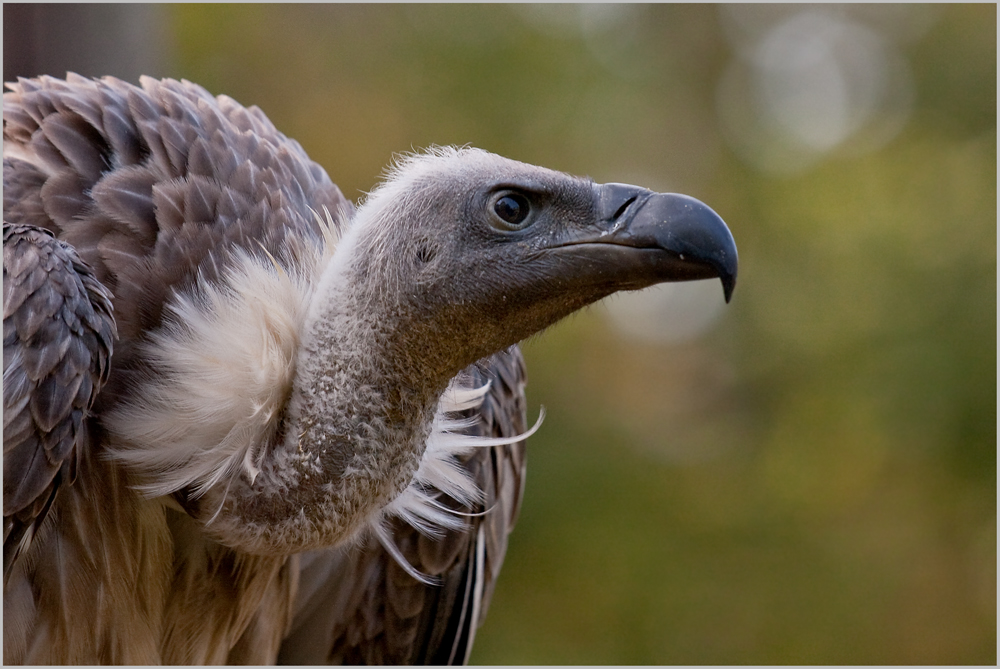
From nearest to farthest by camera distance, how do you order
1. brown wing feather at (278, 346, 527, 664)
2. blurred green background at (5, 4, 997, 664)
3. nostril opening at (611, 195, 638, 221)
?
1. nostril opening at (611, 195, 638, 221)
2. brown wing feather at (278, 346, 527, 664)
3. blurred green background at (5, 4, 997, 664)

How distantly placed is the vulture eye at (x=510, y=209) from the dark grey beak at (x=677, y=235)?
20 cm

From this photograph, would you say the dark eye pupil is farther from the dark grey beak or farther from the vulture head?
the dark grey beak

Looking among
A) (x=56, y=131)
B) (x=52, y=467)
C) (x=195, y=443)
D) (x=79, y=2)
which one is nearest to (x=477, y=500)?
(x=195, y=443)

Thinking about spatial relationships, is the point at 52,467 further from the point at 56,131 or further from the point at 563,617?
the point at 563,617

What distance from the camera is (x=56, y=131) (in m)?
2.42

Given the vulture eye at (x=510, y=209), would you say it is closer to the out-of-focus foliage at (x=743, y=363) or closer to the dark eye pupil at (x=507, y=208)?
the dark eye pupil at (x=507, y=208)

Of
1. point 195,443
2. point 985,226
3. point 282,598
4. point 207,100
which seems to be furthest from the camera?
point 985,226

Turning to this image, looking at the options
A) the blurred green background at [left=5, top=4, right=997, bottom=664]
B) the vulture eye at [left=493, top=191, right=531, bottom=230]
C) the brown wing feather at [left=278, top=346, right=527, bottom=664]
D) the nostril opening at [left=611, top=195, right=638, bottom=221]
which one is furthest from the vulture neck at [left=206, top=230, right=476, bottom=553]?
the blurred green background at [left=5, top=4, right=997, bottom=664]

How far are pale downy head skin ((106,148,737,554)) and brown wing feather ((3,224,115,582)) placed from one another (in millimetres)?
214

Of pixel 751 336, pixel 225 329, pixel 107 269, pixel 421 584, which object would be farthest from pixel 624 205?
pixel 751 336

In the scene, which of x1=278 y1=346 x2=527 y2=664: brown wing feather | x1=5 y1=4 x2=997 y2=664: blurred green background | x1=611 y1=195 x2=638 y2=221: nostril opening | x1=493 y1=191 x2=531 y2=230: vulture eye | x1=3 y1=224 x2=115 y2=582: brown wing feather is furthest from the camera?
x1=5 y1=4 x2=997 y2=664: blurred green background

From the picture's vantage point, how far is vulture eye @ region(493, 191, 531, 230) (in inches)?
83.0

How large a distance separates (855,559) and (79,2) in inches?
274

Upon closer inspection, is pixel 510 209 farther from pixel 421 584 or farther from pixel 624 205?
pixel 421 584
